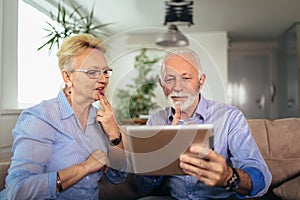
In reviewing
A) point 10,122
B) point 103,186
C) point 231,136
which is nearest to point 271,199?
point 231,136

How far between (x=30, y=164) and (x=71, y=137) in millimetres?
147

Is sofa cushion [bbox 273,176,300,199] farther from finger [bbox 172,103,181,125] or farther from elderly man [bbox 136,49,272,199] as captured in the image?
finger [bbox 172,103,181,125]

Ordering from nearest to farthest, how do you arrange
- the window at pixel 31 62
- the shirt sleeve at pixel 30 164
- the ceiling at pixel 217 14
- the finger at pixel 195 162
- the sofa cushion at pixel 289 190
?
1. the finger at pixel 195 162
2. the shirt sleeve at pixel 30 164
3. the sofa cushion at pixel 289 190
4. the window at pixel 31 62
5. the ceiling at pixel 217 14

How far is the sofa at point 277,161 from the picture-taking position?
1.47 m

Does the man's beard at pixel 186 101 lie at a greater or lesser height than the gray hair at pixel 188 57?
lesser

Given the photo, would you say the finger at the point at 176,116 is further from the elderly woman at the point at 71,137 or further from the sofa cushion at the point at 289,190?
the sofa cushion at the point at 289,190

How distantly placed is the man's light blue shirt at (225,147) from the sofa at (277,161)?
202 millimetres

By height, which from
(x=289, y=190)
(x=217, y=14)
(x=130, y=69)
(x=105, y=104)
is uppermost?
(x=217, y=14)

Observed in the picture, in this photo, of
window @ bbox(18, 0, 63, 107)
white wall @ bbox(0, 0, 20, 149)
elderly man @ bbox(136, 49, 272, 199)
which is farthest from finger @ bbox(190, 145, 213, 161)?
window @ bbox(18, 0, 63, 107)

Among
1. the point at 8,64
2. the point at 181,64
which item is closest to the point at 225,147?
the point at 181,64

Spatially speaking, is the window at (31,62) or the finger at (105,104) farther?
the window at (31,62)

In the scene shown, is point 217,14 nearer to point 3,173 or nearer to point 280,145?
point 280,145

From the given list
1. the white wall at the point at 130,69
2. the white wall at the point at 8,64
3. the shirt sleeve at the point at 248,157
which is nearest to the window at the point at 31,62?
the white wall at the point at 8,64

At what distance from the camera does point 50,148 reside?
1075mm
